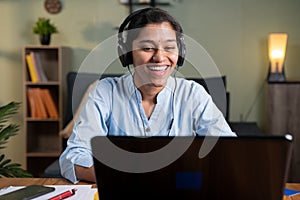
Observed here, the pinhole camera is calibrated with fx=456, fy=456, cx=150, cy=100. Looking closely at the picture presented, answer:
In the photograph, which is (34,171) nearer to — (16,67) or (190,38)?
(16,67)

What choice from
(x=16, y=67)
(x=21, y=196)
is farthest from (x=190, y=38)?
(x=21, y=196)

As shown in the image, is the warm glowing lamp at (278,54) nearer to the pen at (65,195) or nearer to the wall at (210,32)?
the wall at (210,32)

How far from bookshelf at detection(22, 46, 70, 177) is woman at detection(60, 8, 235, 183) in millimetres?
1936

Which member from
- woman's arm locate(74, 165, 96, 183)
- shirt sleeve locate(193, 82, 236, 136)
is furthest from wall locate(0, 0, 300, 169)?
woman's arm locate(74, 165, 96, 183)

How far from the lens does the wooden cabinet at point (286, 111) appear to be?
3.36 metres

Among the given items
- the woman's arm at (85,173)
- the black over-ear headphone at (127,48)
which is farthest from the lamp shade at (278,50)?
the woman's arm at (85,173)

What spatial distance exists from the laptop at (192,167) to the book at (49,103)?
2780 millimetres

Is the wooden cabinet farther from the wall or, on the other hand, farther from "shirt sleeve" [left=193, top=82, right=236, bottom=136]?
"shirt sleeve" [left=193, top=82, right=236, bottom=136]

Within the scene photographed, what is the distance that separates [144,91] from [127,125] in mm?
143

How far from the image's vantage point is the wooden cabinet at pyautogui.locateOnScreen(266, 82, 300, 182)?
3.36 metres

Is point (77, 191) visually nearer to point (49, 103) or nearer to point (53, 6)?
point (49, 103)

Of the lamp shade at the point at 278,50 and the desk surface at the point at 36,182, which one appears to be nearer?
the desk surface at the point at 36,182

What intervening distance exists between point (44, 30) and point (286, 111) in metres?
1.95

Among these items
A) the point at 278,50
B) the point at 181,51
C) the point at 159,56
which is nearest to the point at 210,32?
the point at 278,50
